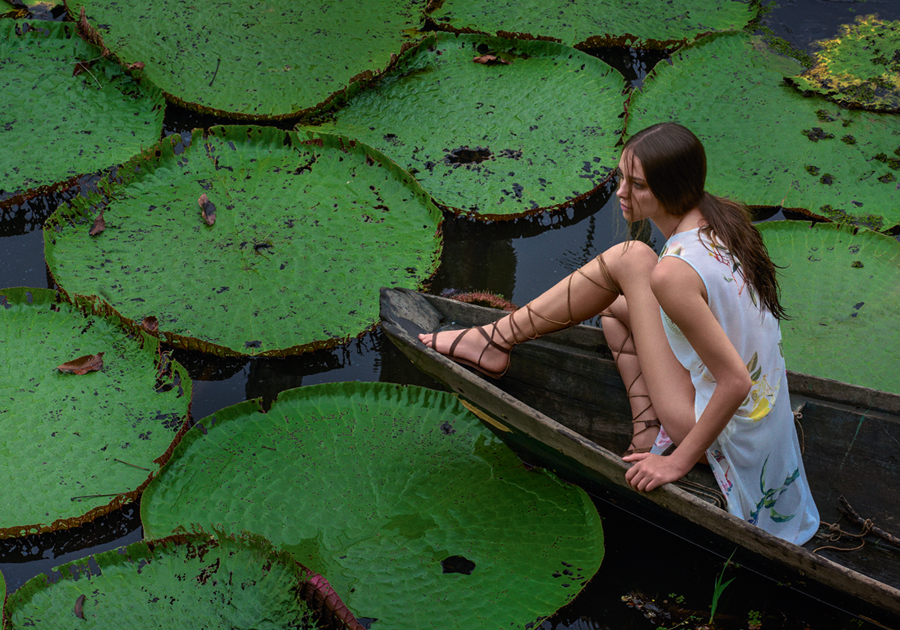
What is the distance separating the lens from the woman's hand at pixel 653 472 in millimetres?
1566

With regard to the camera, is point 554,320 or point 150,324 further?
point 150,324

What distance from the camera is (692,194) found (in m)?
1.56

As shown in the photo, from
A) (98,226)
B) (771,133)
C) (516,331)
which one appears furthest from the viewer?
(771,133)

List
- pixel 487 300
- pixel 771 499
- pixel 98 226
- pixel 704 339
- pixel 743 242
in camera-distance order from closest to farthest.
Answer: pixel 704 339
pixel 743 242
pixel 771 499
pixel 98 226
pixel 487 300

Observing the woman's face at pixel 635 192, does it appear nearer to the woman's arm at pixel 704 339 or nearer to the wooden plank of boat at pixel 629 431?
the woman's arm at pixel 704 339

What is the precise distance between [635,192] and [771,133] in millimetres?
1716

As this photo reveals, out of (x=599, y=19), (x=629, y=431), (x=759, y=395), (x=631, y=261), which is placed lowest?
(x=629, y=431)

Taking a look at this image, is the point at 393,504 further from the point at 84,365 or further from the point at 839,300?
the point at 839,300

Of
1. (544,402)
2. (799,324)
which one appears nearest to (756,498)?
(544,402)

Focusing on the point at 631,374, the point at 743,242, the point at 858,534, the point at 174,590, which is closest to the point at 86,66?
the point at 174,590

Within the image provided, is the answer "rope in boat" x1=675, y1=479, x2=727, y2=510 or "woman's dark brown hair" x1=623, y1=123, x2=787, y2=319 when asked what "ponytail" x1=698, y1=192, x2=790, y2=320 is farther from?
"rope in boat" x1=675, y1=479, x2=727, y2=510

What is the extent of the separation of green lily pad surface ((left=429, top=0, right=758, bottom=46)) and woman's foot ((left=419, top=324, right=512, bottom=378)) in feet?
6.62

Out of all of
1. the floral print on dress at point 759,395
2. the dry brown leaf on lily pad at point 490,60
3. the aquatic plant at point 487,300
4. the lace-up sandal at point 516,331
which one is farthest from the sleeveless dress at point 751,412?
the dry brown leaf on lily pad at point 490,60

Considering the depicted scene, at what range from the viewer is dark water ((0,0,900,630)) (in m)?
1.78
